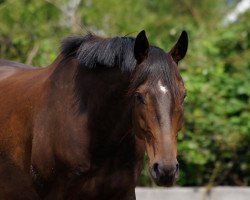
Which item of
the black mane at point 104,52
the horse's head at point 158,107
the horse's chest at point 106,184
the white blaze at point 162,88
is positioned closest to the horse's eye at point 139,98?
the horse's head at point 158,107

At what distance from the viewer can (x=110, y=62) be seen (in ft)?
16.2

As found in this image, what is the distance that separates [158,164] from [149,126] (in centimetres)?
25

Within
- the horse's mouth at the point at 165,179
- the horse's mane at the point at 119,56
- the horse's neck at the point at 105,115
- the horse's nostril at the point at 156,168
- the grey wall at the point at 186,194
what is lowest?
the grey wall at the point at 186,194

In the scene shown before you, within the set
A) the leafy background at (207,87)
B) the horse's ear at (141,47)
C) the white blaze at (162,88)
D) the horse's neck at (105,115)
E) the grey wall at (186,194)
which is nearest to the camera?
the white blaze at (162,88)

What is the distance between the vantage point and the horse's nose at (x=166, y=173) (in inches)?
172

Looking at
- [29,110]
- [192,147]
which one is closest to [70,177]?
[29,110]

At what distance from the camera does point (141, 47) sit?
4.73 meters

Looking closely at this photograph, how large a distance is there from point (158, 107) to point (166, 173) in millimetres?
384

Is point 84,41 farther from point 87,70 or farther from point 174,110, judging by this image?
point 174,110

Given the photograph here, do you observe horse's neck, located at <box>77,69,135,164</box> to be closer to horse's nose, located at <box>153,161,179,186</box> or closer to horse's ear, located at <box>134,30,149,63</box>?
horse's ear, located at <box>134,30,149,63</box>

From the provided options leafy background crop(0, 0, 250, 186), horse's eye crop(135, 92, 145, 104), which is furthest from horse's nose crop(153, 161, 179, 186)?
leafy background crop(0, 0, 250, 186)

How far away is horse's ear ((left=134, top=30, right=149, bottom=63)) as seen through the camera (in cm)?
472

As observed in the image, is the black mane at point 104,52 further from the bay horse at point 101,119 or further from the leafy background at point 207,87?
the leafy background at point 207,87

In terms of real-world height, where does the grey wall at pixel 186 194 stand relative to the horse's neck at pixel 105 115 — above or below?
below
